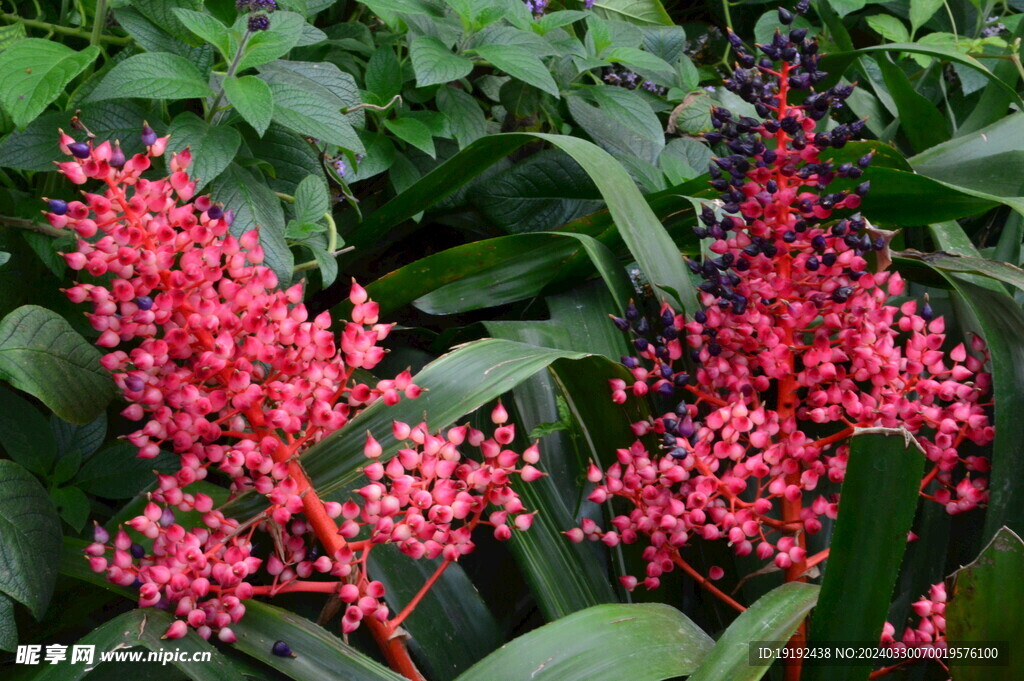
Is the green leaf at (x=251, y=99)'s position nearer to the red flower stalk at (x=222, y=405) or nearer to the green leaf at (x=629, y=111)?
the red flower stalk at (x=222, y=405)

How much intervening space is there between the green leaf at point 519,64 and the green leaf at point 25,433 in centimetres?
69

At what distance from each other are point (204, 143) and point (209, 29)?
0.12 meters

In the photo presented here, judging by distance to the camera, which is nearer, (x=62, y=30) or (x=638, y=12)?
(x=62, y=30)

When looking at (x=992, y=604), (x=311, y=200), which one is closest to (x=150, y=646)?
(x=311, y=200)

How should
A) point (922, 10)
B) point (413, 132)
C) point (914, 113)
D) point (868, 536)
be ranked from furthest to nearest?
point (922, 10)
point (914, 113)
point (413, 132)
point (868, 536)

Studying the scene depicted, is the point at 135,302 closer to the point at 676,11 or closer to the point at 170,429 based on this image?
the point at 170,429

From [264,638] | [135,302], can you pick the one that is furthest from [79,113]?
[264,638]

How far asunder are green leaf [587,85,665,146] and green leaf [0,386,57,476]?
0.89 metres

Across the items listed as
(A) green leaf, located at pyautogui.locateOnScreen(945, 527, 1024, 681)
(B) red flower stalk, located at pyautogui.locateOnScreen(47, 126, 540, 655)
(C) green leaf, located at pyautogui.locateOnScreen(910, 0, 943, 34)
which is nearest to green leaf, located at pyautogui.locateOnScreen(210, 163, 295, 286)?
(B) red flower stalk, located at pyautogui.locateOnScreen(47, 126, 540, 655)

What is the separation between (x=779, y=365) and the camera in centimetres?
90

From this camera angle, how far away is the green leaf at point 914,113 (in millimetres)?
1494

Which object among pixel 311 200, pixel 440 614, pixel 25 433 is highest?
pixel 311 200

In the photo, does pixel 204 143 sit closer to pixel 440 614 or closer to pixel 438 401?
pixel 438 401

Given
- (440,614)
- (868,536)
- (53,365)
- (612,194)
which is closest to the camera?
(868,536)
